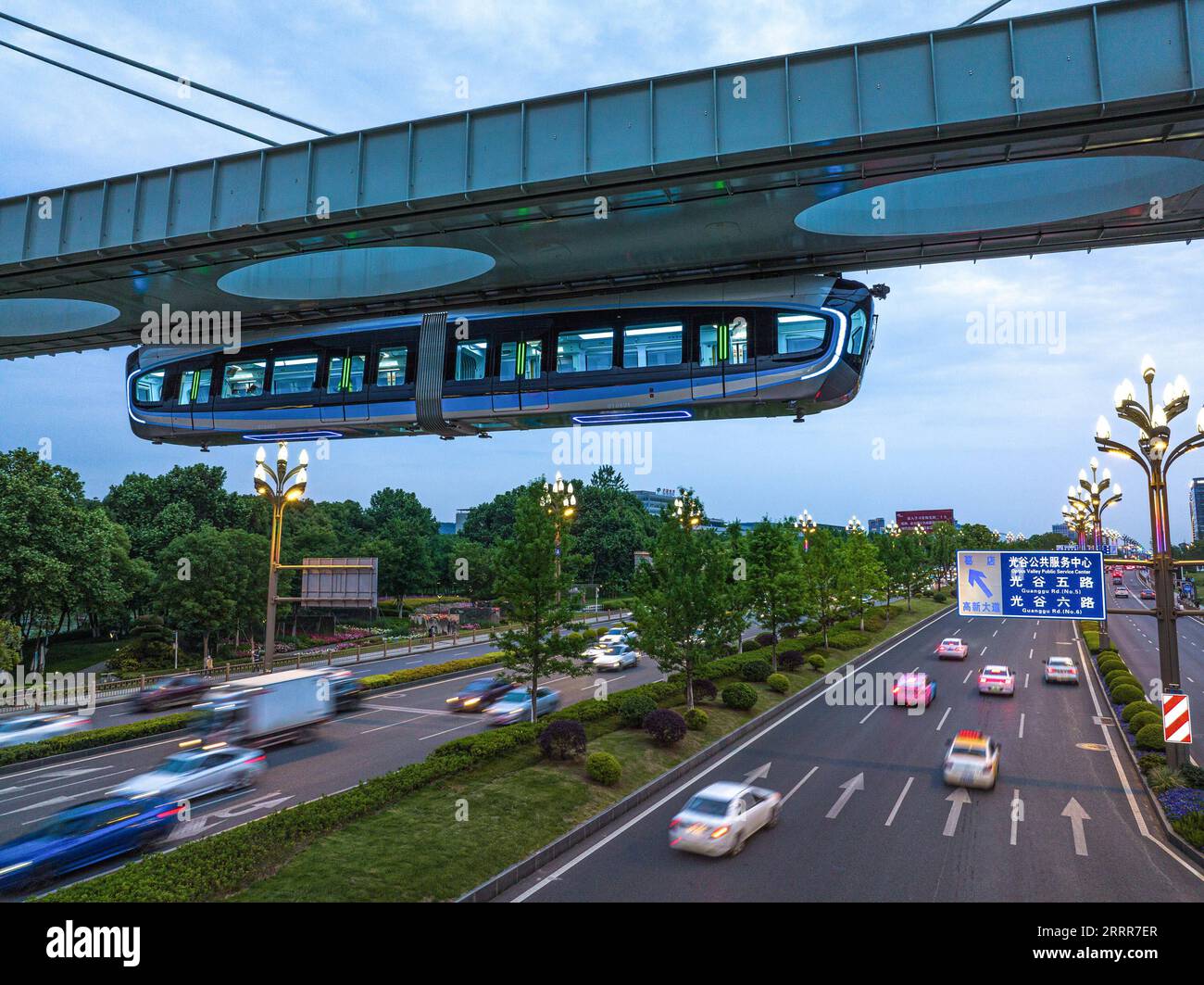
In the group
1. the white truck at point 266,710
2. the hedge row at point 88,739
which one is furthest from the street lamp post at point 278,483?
the hedge row at point 88,739

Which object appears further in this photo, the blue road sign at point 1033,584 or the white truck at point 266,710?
the white truck at point 266,710

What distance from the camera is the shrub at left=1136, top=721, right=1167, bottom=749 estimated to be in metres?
20.6

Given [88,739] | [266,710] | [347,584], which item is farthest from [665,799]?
[88,739]

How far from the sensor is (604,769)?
18.2 metres

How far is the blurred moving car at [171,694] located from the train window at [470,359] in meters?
24.4

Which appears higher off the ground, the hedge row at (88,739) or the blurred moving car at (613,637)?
the blurred moving car at (613,637)

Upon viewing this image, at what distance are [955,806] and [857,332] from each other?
468 inches

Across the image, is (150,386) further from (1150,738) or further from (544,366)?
(1150,738)

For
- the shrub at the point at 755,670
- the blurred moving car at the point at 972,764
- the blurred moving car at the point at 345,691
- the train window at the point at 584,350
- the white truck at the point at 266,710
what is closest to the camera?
the train window at the point at 584,350

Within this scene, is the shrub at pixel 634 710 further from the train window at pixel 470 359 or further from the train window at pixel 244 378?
the train window at pixel 244 378

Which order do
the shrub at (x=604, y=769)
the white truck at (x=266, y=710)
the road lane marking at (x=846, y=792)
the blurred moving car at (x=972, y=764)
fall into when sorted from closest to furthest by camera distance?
the road lane marking at (x=846, y=792) → the shrub at (x=604, y=769) → the blurred moving car at (x=972, y=764) → the white truck at (x=266, y=710)

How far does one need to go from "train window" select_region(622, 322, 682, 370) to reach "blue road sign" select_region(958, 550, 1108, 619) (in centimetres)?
891

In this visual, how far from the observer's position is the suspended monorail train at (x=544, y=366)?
598 inches
